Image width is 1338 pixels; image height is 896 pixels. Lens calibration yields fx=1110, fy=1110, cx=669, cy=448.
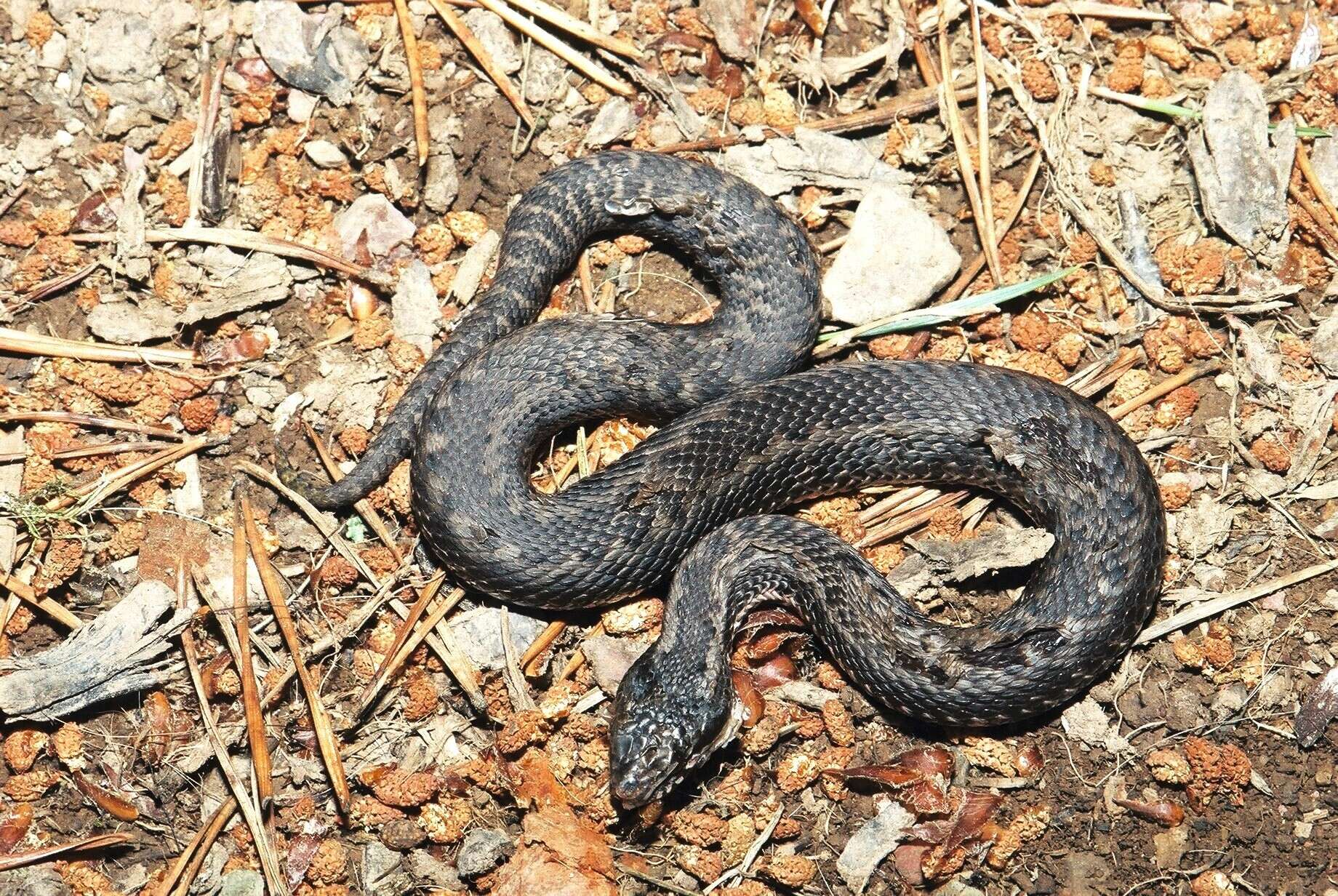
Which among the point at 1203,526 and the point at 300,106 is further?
the point at 300,106

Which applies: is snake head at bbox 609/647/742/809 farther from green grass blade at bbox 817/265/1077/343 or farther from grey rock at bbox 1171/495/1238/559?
grey rock at bbox 1171/495/1238/559

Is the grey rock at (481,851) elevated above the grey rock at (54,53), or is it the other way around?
the grey rock at (54,53)

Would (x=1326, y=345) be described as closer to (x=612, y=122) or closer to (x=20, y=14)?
(x=612, y=122)

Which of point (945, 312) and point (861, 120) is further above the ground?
point (861, 120)

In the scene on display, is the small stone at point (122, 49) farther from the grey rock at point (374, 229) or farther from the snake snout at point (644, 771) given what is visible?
the snake snout at point (644, 771)

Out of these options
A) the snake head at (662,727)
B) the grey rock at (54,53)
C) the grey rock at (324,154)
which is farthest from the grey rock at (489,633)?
the grey rock at (54,53)

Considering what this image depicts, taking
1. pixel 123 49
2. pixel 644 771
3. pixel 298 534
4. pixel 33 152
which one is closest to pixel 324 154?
pixel 123 49

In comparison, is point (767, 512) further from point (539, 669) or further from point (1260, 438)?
point (1260, 438)
